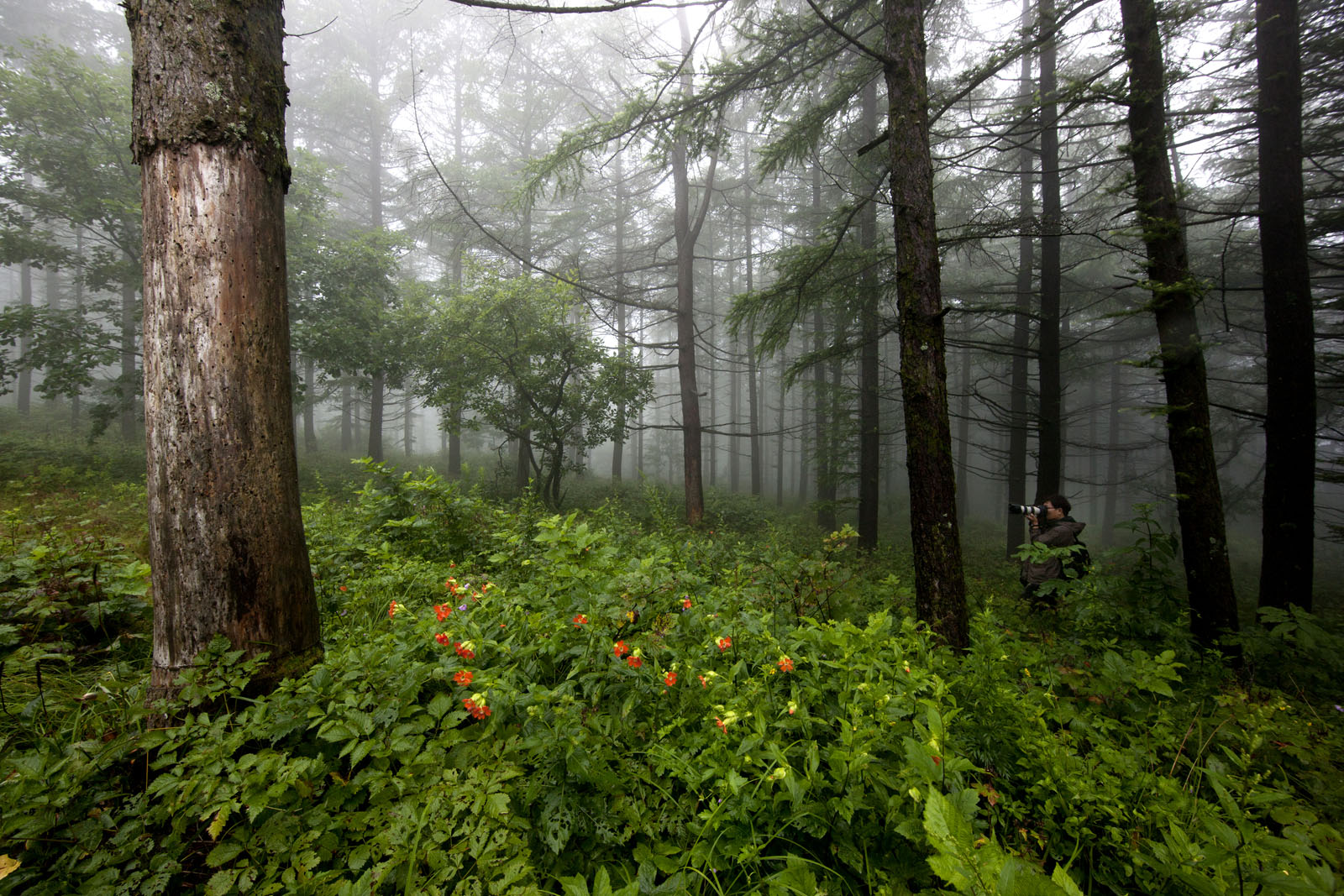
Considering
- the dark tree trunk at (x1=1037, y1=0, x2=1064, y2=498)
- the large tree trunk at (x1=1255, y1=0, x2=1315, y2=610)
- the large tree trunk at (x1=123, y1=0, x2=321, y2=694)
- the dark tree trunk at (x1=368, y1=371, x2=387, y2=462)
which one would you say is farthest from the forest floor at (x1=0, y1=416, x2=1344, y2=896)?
the dark tree trunk at (x1=368, y1=371, x2=387, y2=462)

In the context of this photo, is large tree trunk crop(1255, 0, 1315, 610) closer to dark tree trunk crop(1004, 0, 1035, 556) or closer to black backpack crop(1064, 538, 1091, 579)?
black backpack crop(1064, 538, 1091, 579)

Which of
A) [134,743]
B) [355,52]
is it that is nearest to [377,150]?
[355,52]

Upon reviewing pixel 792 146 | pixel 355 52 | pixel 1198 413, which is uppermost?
pixel 355 52

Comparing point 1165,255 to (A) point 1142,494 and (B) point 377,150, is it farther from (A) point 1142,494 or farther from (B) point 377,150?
(A) point 1142,494

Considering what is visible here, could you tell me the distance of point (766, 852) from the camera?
190 centimetres

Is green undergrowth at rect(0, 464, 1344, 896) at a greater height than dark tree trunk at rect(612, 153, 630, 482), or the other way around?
dark tree trunk at rect(612, 153, 630, 482)

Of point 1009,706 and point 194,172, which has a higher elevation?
point 194,172

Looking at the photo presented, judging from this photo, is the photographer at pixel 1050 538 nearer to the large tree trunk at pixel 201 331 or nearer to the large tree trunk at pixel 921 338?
the large tree trunk at pixel 921 338

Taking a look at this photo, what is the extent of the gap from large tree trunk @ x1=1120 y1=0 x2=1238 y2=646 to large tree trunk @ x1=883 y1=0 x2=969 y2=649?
2417mm

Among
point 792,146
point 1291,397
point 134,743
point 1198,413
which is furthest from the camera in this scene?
point 792,146

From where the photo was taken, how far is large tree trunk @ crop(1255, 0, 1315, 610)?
5.04 meters

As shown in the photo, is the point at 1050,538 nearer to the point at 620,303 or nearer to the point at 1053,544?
the point at 1053,544

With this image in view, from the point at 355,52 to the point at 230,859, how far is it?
1046 inches

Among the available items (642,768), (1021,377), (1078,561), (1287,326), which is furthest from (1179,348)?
(1021,377)
